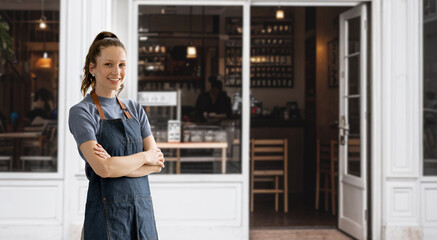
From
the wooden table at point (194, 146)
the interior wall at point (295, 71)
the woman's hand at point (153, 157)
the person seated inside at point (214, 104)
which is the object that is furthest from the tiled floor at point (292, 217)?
the woman's hand at point (153, 157)

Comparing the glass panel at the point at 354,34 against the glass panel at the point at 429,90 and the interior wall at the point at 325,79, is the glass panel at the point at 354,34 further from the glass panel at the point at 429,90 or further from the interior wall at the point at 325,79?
the interior wall at the point at 325,79

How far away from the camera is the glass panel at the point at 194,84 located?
4.90m

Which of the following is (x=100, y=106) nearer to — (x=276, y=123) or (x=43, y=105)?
(x=43, y=105)

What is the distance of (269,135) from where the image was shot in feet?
26.3

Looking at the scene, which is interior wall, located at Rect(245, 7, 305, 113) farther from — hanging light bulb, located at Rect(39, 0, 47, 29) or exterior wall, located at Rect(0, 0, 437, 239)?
hanging light bulb, located at Rect(39, 0, 47, 29)

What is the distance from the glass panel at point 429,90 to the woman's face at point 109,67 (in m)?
3.86

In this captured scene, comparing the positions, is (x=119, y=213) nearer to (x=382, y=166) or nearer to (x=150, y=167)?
(x=150, y=167)

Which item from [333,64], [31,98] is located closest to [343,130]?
[333,64]

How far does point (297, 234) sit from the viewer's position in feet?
17.6

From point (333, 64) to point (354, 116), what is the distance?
2.89 meters

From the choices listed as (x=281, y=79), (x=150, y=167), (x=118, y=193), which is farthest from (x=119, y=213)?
(x=281, y=79)

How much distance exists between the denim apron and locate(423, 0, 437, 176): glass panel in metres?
3.79

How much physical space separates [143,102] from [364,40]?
2391 millimetres

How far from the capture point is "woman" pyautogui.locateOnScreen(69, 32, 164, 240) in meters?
1.95
